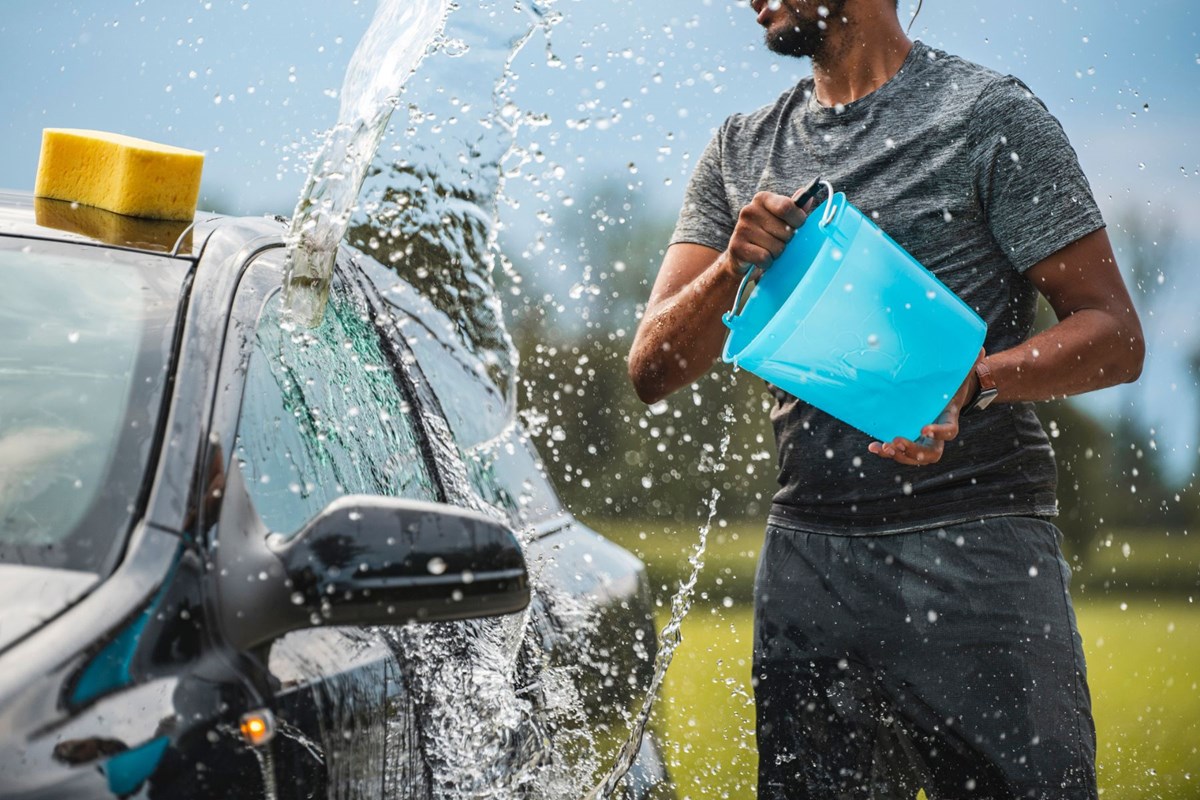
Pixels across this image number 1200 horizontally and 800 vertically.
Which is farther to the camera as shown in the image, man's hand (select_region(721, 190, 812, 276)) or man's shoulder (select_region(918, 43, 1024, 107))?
man's shoulder (select_region(918, 43, 1024, 107))

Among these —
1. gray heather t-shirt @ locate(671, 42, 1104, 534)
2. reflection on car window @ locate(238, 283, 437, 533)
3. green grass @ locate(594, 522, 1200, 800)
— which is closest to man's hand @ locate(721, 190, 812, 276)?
gray heather t-shirt @ locate(671, 42, 1104, 534)

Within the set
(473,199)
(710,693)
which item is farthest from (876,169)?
(710,693)

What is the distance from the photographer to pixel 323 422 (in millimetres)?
1923

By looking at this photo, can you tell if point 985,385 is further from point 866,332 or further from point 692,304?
point 692,304

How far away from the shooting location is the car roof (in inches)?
72.6

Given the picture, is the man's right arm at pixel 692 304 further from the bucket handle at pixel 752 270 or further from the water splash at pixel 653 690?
the water splash at pixel 653 690

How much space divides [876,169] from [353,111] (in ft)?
3.21

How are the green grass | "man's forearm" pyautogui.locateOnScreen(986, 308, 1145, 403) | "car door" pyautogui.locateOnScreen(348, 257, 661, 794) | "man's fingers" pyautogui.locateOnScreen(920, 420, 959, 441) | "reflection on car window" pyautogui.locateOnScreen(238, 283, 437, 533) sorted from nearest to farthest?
"reflection on car window" pyautogui.locateOnScreen(238, 283, 437, 533), "man's fingers" pyautogui.locateOnScreen(920, 420, 959, 441), "man's forearm" pyautogui.locateOnScreen(986, 308, 1145, 403), "car door" pyautogui.locateOnScreen(348, 257, 661, 794), the green grass

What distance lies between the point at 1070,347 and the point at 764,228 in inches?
22.0

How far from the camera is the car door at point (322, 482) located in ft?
4.95

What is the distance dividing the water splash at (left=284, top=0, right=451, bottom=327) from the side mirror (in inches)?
23.5

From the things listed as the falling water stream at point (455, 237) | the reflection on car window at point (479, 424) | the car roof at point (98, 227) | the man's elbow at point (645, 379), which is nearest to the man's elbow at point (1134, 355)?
the falling water stream at point (455, 237)

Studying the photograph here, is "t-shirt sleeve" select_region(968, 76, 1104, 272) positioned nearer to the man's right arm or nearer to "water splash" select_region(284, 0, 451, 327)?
the man's right arm

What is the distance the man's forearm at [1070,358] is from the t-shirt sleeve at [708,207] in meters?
0.70
